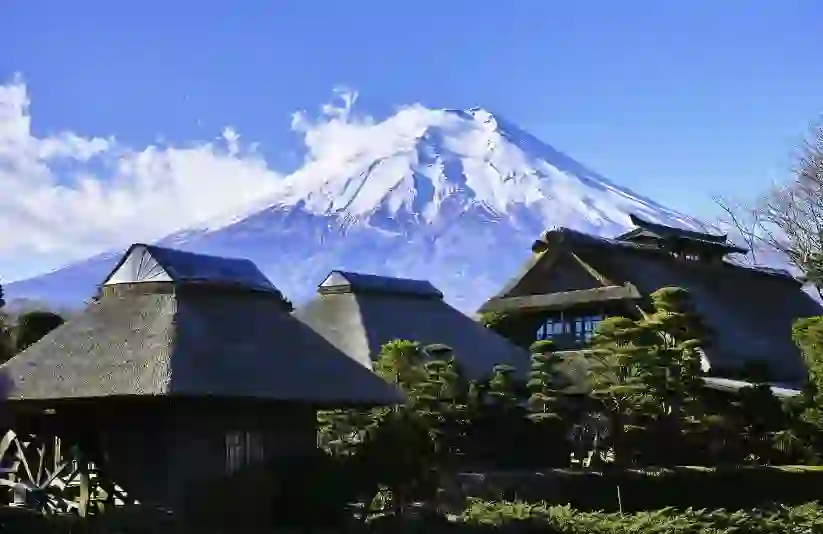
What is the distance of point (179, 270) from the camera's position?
21.5 m

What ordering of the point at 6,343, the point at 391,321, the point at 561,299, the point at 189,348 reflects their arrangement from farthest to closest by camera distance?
1. the point at 561,299
2. the point at 391,321
3. the point at 6,343
4. the point at 189,348

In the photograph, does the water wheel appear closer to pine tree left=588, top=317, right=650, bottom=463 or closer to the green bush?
the green bush

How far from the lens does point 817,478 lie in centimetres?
2794

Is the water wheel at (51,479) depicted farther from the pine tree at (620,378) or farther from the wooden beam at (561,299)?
the wooden beam at (561,299)

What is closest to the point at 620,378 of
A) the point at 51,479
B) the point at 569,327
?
the point at 569,327

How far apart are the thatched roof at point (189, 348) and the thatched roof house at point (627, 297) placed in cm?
1745

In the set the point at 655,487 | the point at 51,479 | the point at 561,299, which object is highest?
the point at 561,299

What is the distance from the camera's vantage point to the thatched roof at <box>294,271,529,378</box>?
32125 mm

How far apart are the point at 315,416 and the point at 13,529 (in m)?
7.36

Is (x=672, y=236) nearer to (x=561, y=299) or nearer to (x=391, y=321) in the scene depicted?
(x=561, y=299)

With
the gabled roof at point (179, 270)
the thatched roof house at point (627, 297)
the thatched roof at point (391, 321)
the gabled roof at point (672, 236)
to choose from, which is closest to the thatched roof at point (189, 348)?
the gabled roof at point (179, 270)

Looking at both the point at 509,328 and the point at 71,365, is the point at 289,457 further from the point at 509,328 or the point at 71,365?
the point at 509,328

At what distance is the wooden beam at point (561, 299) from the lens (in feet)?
121

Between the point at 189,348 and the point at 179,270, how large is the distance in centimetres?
247
